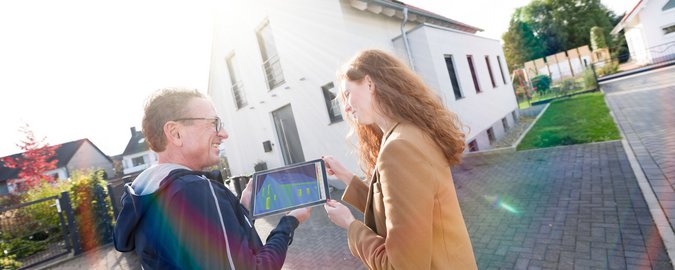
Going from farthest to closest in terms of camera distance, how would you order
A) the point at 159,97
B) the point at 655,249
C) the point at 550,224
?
1. the point at 550,224
2. the point at 655,249
3. the point at 159,97

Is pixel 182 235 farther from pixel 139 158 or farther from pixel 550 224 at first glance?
pixel 139 158

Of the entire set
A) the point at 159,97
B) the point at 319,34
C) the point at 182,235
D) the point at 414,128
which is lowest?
the point at 182,235

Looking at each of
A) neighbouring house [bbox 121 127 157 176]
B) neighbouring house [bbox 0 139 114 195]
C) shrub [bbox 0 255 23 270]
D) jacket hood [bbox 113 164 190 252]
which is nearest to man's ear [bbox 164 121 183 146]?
jacket hood [bbox 113 164 190 252]

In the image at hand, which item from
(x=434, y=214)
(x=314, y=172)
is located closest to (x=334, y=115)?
(x=314, y=172)

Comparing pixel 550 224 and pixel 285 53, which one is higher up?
pixel 285 53

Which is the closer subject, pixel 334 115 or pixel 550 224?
pixel 550 224

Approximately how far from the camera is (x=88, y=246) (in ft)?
27.5

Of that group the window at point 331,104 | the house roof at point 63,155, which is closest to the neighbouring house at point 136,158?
the house roof at point 63,155

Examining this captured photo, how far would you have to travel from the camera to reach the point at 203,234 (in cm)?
128

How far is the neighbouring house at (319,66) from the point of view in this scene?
27.1 ft

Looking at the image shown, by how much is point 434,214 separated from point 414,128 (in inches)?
17.1

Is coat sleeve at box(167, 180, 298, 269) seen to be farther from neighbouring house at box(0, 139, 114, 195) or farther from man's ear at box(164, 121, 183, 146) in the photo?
neighbouring house at box(0, 139, 114, 195)

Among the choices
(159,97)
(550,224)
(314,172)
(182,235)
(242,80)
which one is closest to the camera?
(182,235)

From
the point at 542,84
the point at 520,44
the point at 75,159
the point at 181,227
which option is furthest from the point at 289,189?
the point at 520,44
